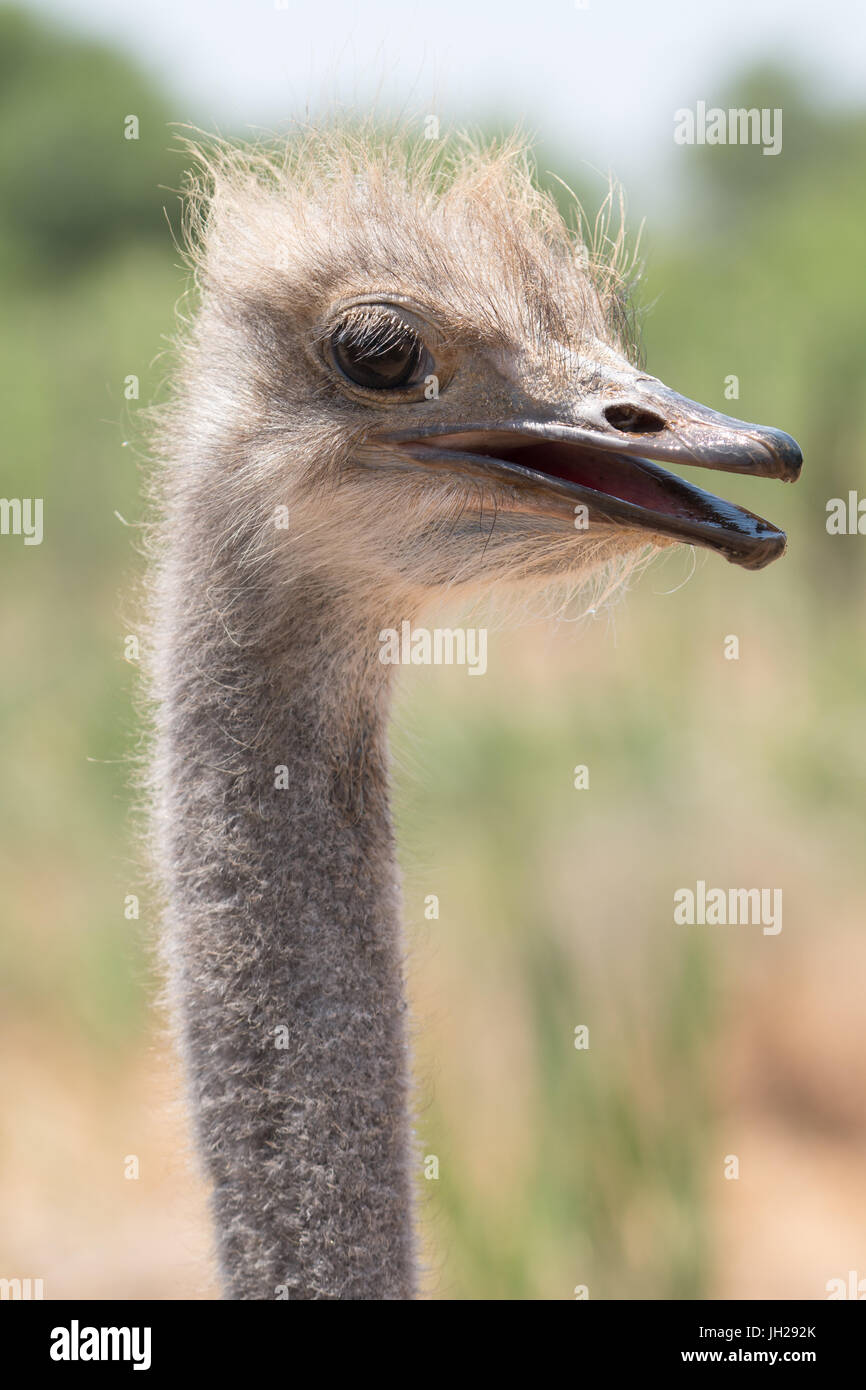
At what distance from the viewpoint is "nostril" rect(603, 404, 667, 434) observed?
201 centimetres

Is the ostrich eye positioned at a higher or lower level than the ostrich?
higher

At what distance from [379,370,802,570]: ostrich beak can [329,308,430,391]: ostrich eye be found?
8 centimetres

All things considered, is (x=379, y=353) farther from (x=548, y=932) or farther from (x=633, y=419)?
(x=548, y=932)

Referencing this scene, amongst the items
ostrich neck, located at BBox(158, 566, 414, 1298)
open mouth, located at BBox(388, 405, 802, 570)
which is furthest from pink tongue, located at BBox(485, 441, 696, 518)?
ostrich neck, located at BBox(158, 566, 414, 1298)

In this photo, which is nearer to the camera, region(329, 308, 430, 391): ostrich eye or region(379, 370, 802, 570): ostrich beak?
region(379, 370, 802, 570): ostrich beak

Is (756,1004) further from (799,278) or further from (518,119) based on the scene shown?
(799,278)

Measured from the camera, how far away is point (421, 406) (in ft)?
7.06

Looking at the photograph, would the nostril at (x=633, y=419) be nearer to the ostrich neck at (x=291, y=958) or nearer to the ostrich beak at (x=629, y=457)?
the ostrich beak at (x=629, y=457)

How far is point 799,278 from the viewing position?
508 inches

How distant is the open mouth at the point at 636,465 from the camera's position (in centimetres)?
193

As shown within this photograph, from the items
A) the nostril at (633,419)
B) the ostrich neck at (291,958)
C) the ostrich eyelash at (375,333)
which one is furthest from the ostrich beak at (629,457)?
the ostrich neck at (291,958)

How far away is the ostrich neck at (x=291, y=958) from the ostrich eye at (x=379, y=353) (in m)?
0.32

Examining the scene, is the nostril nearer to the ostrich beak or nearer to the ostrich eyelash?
the ostrich beak

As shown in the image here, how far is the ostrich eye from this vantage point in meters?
2.13
